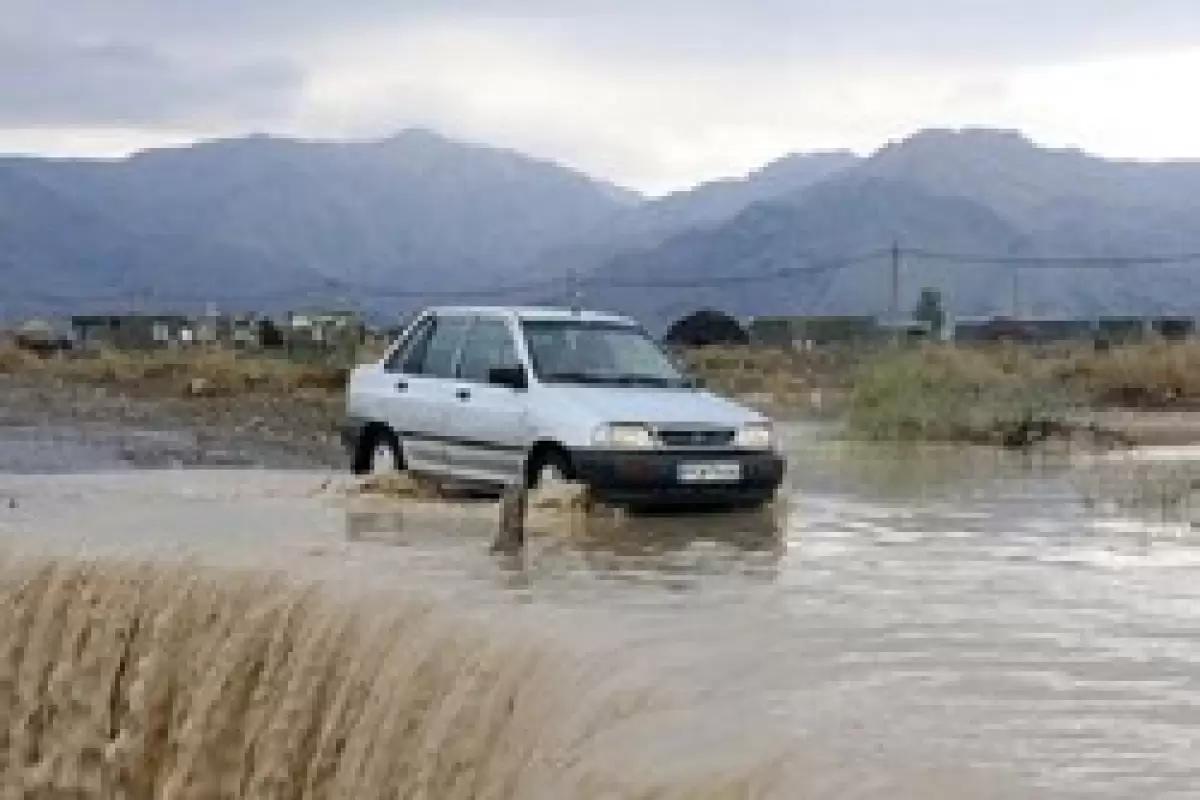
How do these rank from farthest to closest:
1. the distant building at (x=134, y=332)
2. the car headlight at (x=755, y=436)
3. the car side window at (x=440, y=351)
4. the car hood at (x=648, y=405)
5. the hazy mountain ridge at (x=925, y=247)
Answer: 1. the hazy mountain ridge at (x=925, y=247)
2. the distant building at (x=134, y=332)
3. the car side window at (x=440, y=351)
4. the car headlight at (x=755, y=436)
5. the car hood at (x=648, y=405)

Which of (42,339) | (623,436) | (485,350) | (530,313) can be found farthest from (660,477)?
(42,339)

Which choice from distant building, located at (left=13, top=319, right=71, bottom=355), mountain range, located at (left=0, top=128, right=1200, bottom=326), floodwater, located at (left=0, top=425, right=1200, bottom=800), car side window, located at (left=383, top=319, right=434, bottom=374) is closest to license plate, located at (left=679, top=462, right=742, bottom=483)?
floodwater, located at (left=0, top=425, right=1200, bottom=800)

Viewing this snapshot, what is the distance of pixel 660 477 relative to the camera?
14055mm

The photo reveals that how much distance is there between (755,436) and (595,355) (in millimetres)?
1614

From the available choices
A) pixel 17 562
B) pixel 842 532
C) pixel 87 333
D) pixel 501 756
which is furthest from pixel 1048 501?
pixel 87 333

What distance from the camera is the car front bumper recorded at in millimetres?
13953

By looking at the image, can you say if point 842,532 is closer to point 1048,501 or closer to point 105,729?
point 1048,501

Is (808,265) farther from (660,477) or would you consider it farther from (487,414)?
(660,477)

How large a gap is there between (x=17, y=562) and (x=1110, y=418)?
19601 millimetres

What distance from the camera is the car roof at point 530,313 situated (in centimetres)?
1597

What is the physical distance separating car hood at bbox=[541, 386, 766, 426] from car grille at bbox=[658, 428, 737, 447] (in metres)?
0.07

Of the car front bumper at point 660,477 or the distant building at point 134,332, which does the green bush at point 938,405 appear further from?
the distant building at point 134,332

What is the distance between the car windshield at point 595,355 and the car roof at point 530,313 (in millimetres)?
78

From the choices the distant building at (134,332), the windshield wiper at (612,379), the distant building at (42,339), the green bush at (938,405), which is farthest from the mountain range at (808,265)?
the windshield wiper at (612,379)
